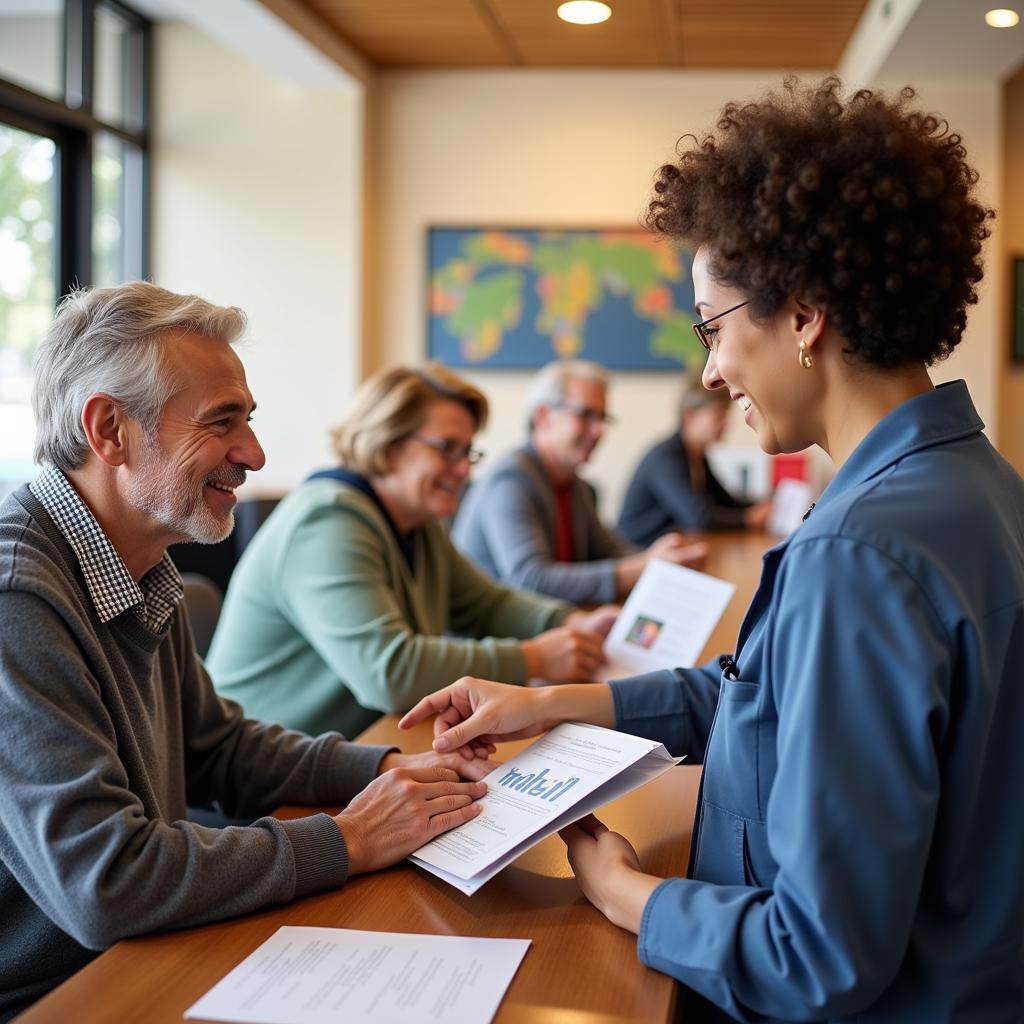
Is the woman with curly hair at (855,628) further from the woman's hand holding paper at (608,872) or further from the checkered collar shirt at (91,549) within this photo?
the checkered collar shirt at (91,549)

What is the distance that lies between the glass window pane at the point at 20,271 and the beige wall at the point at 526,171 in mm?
1713

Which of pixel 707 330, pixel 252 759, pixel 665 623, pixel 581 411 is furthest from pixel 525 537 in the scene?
pixel 707 330

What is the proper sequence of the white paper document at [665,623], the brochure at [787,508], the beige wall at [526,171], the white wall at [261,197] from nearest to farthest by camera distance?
the white paper document at [665,623] → the brochure at [787,508] → the white wall at [261,197] → the beige wall at [526,171]

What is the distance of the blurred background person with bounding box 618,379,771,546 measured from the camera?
465 cm

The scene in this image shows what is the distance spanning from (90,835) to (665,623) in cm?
139

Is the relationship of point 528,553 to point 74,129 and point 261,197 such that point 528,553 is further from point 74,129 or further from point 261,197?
point 261,197

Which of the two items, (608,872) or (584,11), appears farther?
(584,11)

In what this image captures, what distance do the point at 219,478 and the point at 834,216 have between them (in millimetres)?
818

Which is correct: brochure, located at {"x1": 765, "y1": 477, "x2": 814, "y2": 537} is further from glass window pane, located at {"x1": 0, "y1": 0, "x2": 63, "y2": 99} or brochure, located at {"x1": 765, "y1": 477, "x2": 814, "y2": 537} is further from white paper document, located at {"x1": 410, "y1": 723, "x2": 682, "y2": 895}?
glass window pane, located at {"x1": 0, "y1": 0, "x2": 63, "y2": 99}

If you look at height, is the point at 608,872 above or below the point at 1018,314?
below

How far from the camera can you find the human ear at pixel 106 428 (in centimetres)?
131

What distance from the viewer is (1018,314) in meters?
6.02

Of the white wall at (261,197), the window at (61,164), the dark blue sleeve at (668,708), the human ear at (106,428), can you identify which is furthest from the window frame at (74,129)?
the dark blue sleeve at (668,708)

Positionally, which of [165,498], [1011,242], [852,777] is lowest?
[852,777]
